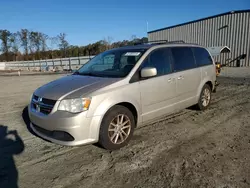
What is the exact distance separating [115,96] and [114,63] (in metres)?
1.21

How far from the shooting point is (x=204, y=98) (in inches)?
222

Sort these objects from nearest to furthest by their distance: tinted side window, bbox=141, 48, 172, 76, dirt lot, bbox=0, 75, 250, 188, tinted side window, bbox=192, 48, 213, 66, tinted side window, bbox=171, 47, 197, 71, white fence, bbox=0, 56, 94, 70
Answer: dirt lot, bbox=0, 75, 250, 188
tinted side window, bbox=141, 48, 172, 76
tinted side window, bbox=171, 47, 197, 71
tinted side window, bbox=192, 48, 213, 66
white fence, bbox=0, 56, 94, 70

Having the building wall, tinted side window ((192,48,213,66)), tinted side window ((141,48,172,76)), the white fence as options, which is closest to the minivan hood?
tinted side window ((141,48,172,76))

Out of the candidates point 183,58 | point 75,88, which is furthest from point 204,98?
point 75,88

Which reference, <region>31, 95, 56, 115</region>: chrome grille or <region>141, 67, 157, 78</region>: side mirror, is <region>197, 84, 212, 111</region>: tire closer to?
<region>141, 67, 157, 78</region>: side mirror

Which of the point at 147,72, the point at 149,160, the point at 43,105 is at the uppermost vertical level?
the point at 147,72

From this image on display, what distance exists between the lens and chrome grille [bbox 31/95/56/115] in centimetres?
332

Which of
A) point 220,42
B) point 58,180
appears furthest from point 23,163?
point 220,42

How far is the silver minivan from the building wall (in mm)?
17183

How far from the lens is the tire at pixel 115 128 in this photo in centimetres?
337

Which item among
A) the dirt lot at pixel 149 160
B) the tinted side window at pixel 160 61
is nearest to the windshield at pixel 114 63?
the tinted side window at pixel 160 61

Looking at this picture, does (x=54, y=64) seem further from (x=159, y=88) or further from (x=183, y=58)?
(x=159, y=88)

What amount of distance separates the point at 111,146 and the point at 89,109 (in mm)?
800

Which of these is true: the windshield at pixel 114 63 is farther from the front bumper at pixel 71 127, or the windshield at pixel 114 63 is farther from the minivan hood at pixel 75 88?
the front bumper at pixel 71 127
